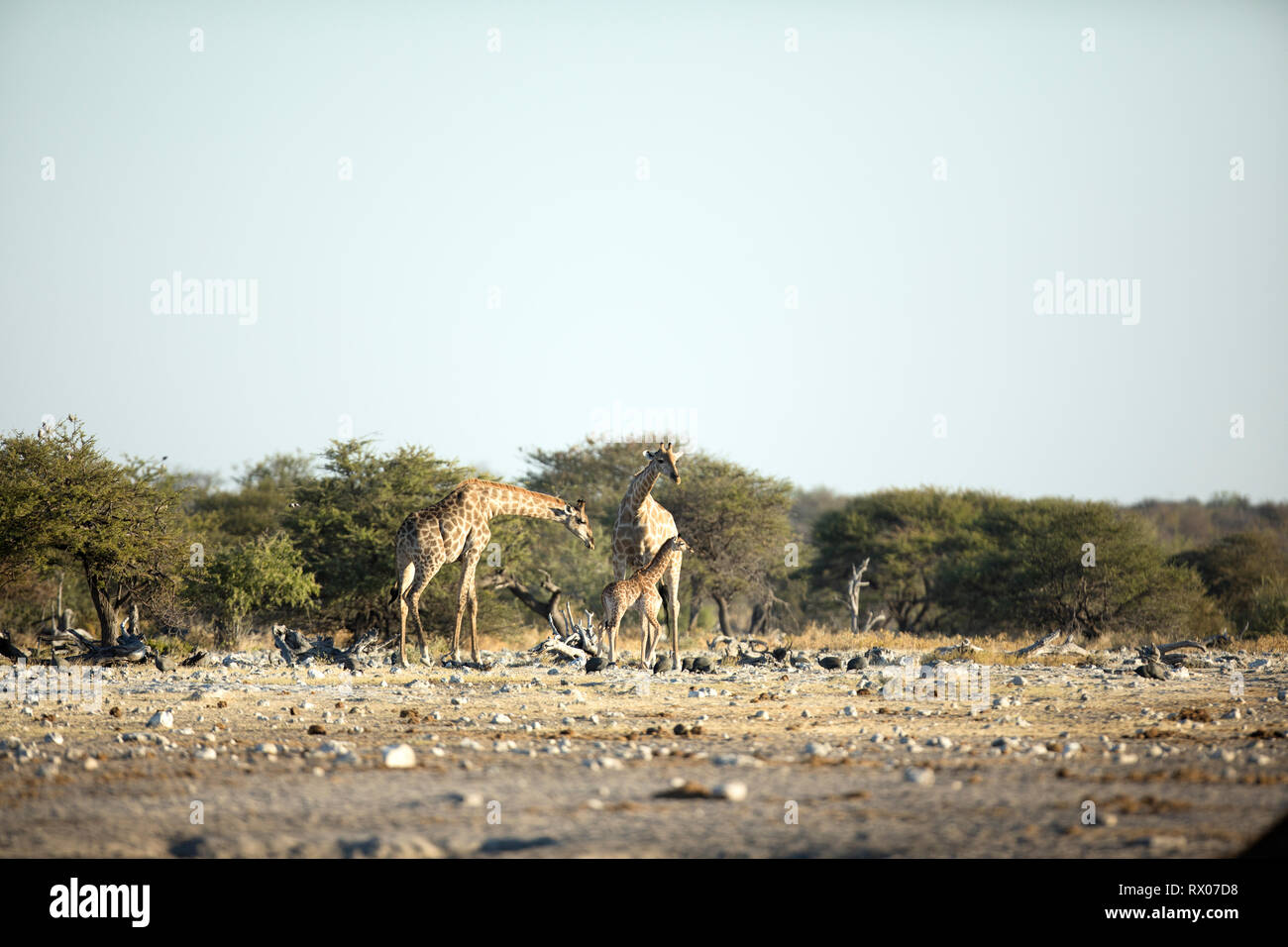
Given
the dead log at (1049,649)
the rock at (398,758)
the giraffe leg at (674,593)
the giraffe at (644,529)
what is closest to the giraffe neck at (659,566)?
the giraffe leg at (674,593)

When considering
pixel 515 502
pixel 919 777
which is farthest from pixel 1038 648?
pixel 919 777

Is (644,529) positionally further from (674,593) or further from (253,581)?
(253,581)

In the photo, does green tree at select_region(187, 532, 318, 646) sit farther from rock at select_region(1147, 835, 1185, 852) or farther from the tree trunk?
rock at select_region(1147, 835, 1185, 852)

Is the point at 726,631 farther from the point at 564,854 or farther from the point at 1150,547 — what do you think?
the point at 564,854

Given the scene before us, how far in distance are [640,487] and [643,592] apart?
1.93 metres

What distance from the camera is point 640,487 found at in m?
17.7

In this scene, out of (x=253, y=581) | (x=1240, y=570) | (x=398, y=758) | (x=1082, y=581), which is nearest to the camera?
(x=398, y=758)

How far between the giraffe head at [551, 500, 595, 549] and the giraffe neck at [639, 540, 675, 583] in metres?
2.28

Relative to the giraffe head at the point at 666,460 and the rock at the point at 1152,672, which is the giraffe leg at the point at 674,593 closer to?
the giraffe head at the point at 666,460

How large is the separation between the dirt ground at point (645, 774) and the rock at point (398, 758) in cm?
3

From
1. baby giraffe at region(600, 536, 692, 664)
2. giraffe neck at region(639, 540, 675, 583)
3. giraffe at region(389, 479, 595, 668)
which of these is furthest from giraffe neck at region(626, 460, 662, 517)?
giraffe at region(389, 479, 595, 668)

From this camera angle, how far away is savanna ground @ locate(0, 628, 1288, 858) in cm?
579
